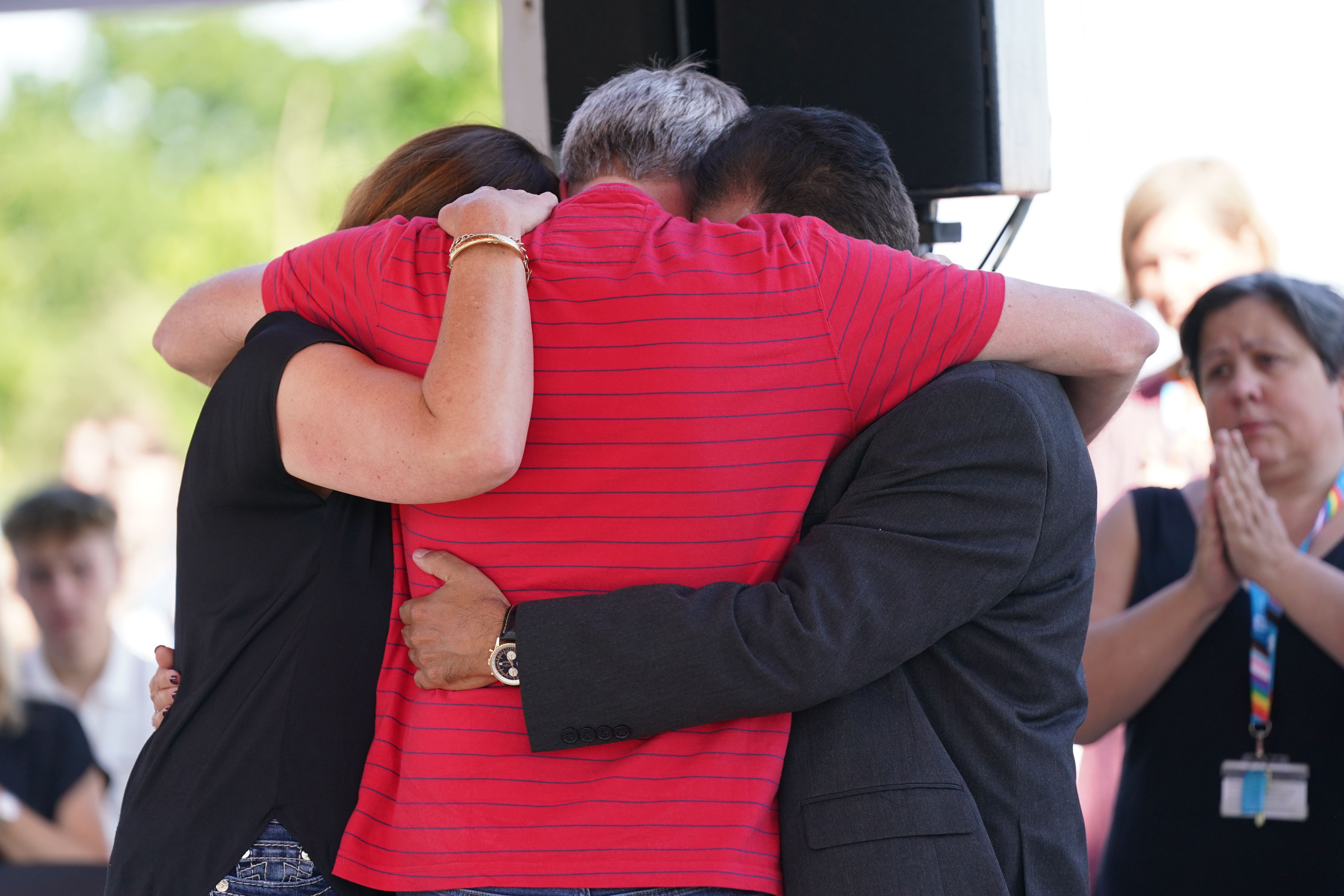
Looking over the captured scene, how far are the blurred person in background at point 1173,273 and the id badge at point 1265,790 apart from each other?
116 cm

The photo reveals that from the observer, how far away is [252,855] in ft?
3.97

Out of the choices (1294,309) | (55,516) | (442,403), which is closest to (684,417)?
(442,403)

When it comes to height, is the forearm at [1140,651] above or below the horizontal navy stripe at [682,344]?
below

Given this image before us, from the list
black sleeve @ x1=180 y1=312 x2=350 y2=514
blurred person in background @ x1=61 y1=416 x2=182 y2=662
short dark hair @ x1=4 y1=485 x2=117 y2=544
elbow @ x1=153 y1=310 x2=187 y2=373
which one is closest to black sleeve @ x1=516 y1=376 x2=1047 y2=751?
black sleeve @ x1=180 y1=312 x2=350 y2=514

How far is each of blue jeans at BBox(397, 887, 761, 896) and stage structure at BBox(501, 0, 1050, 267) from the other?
1254mm

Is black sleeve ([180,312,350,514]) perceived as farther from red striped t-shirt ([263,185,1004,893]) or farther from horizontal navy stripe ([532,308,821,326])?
horizontal navy stripe ([532,308,821,326])

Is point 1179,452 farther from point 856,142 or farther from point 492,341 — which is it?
point 492,341

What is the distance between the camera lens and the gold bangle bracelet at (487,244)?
1223mm

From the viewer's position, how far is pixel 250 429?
1.25m

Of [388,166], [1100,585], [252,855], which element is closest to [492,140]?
[388,166]

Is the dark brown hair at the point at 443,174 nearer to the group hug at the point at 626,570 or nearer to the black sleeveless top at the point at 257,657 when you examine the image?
the group hug at the point at 626,570

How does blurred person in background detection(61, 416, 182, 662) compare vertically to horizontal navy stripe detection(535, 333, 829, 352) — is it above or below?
below

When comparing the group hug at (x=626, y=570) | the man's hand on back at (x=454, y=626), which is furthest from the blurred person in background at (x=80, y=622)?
the man's hand on back at (x=454, y=626)

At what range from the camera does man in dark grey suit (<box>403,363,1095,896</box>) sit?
1.19 m
